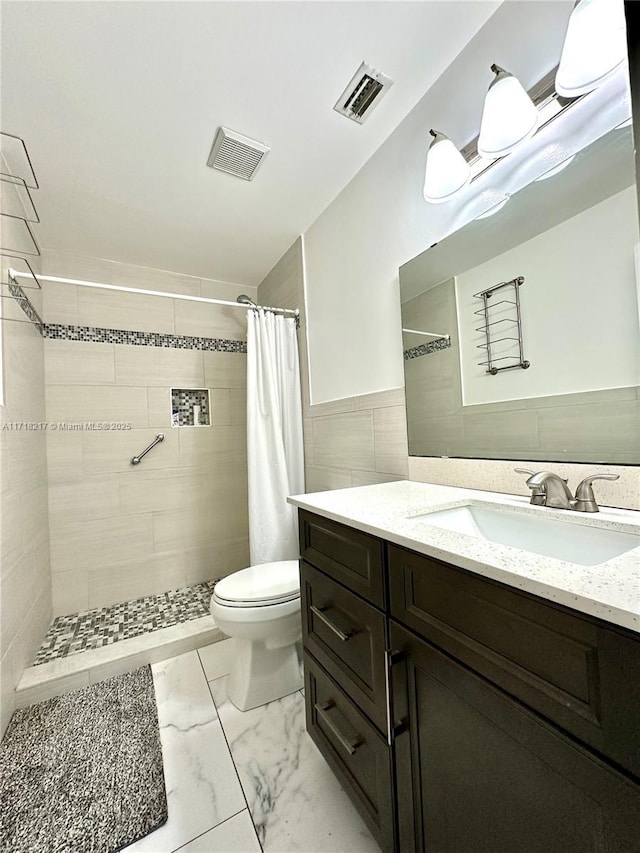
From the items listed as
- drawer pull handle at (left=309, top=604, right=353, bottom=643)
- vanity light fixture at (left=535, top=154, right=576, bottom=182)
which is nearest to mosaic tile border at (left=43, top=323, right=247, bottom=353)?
drawer pull handle at (left=309, top=604, right=353, bottom=643)

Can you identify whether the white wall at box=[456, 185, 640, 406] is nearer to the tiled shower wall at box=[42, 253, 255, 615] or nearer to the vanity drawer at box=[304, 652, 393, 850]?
the vanity drawer at box=[304, 652, 393, 850]

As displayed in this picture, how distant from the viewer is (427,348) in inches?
52.7

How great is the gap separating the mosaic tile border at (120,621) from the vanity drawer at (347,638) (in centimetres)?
123

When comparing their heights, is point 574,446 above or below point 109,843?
above

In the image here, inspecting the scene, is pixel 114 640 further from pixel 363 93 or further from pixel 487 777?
pixel 363 93

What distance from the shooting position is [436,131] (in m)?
1.28

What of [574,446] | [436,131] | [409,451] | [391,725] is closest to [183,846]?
[391,725]

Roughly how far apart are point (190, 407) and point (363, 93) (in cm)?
201

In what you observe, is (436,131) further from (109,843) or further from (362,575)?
(109,843)

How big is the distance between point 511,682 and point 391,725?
39 cm

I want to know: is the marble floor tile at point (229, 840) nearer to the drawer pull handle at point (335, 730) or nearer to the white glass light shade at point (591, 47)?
the drawer pull handle at point (335, 730)

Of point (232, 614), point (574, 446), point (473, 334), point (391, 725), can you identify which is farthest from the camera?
point (232, 614)

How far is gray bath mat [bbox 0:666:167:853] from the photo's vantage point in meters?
0.97

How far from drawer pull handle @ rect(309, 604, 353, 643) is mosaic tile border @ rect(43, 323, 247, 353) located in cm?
207
